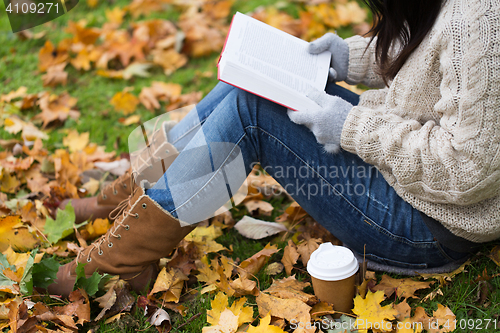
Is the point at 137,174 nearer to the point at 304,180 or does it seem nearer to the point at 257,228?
the point at 257,228

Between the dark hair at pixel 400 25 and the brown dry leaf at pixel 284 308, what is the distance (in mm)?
817

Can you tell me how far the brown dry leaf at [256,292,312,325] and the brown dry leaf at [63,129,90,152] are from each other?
1.55m

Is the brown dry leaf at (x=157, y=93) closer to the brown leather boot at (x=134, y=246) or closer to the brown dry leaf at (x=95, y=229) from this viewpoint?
the brown dry leaf at (x=95, y=229)

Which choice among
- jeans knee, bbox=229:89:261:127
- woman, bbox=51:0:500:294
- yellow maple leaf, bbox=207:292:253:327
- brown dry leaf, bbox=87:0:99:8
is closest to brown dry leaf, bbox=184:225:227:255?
woman, bbox=51:0:500:294

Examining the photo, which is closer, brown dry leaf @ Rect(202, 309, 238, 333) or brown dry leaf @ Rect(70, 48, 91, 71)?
brown dry leaf @ Rect(202, 309, 238, 333)

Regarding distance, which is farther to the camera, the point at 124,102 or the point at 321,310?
the point at 124,102

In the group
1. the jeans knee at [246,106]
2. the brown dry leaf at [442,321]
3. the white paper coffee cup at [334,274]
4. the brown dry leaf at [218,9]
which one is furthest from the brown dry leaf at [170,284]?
the brown dry leaf at [218,9]

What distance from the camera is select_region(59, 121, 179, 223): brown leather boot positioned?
175 centimetres

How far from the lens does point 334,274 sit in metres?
1.27

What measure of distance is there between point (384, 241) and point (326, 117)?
471mm

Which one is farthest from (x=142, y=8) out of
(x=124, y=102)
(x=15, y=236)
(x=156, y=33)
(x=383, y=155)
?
(x=383, y=155)

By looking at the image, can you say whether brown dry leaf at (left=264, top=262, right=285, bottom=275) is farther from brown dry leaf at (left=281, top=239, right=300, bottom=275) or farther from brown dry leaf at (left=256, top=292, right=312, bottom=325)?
brown dry leaf at (left=256, top=292, right=312, bottom=325)

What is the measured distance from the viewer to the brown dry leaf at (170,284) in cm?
151

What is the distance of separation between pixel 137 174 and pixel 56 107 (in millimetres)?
1423
